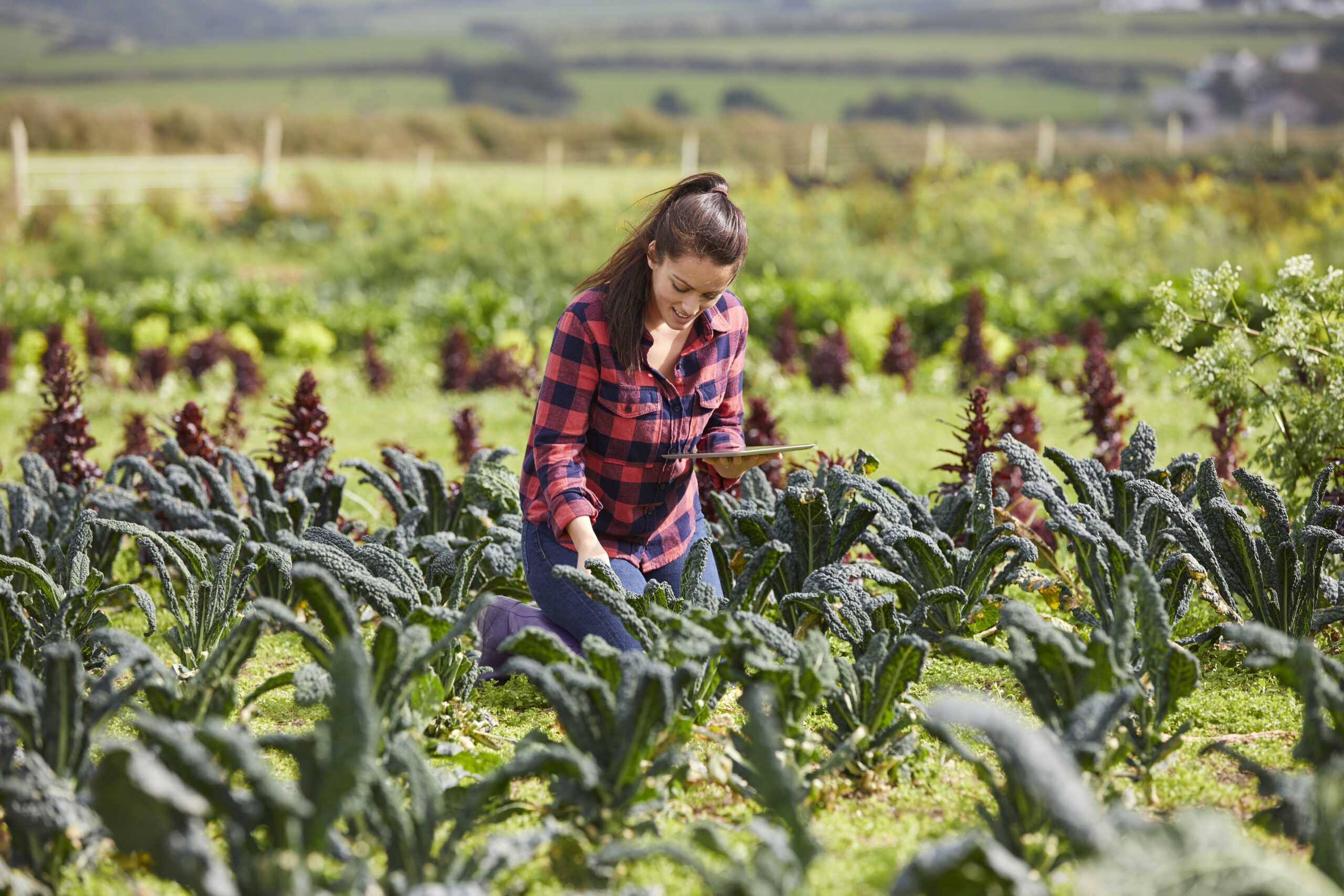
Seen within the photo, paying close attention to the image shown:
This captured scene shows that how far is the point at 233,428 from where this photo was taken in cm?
493

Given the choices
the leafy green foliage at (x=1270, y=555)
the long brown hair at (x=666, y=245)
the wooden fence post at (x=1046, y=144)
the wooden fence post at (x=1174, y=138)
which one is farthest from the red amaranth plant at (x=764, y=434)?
the wooden fence post at (x=1174, y=138)

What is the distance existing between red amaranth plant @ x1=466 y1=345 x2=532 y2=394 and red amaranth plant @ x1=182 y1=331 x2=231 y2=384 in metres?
1.91

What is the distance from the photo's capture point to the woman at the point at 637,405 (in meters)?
2.79

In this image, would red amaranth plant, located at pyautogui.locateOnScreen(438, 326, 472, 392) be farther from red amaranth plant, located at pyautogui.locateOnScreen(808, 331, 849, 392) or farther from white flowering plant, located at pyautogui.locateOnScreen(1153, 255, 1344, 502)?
white flowering plant, located at pyautogui.locateOnScreen(1153, 255, 1344, 502)

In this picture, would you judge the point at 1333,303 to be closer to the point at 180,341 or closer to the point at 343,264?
the point at 180,341

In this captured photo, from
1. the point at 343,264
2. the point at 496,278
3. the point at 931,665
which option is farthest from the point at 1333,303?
the point at 343,264

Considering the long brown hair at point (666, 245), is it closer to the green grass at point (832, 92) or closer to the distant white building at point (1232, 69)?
the green grass at point (832, 92)

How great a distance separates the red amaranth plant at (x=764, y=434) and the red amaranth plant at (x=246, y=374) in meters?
4.20

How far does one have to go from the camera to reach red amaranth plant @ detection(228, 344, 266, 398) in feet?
24.0

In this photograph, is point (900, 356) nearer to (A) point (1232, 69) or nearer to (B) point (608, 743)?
(B) point (608, 743)

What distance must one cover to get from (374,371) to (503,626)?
5.34m

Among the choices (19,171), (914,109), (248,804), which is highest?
(914,109)

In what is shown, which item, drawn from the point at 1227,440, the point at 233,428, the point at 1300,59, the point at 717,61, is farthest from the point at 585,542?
the point at 717,61

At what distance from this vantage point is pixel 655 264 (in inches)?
113
